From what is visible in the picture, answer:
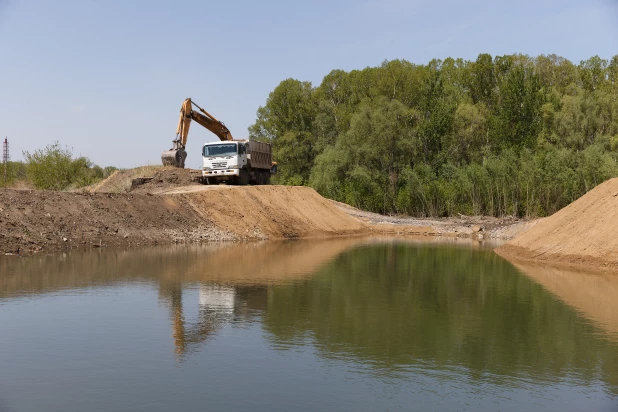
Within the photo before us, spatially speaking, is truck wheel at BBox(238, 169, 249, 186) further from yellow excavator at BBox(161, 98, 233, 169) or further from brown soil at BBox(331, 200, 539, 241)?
brown soil at BBox(331, 200, 539, 241)

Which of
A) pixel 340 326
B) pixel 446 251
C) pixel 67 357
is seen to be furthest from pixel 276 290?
pixel 446 251

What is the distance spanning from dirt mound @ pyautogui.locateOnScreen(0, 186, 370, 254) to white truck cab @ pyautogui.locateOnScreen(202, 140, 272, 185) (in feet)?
6.84

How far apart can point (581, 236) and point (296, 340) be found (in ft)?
85.7

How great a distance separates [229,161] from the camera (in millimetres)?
55469

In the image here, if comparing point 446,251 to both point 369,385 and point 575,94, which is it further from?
point 575,94

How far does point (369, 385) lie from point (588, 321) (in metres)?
10.3

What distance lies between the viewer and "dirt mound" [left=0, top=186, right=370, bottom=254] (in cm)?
3753

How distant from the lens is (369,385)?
12625mm

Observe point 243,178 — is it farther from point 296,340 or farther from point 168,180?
point 296,340

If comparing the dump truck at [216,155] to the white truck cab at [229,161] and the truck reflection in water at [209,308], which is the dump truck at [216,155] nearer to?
the white truck cab at [229,161]

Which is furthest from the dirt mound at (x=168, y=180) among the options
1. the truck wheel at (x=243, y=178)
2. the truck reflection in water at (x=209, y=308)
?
the truck reflection in water at (x=209, y=308)

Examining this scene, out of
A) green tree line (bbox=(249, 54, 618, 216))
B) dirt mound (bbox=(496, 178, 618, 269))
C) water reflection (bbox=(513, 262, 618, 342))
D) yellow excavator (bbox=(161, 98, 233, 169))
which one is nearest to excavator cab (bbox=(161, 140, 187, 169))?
yellow excavator (bbox=(161, 98, 233, 169))

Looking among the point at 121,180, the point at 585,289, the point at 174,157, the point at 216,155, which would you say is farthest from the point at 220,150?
the point at 585,289

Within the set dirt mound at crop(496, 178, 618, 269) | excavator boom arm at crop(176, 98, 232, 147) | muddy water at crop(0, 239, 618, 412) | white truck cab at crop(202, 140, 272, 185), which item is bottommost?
muddy water at crop(0, 239, 618, 412)
